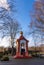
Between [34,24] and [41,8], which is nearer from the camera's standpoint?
[41,8]

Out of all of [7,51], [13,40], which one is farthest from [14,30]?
[7,51]

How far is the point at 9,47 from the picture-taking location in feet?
126

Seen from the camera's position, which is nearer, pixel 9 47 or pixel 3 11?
pixel 3 11

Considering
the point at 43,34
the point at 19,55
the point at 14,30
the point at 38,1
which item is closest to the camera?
the point at 38,1

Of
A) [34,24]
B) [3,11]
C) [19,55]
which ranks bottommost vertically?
[19,55]

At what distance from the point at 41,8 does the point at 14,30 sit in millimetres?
19129

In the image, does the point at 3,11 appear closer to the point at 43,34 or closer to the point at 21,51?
the point at 43,34

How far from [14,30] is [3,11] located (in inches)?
1020

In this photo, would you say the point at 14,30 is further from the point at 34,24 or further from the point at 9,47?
the point at 34,24

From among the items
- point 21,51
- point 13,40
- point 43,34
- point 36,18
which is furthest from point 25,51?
point 13,40

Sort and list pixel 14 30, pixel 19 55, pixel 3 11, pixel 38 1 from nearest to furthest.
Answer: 1. pixel 3 11
2. pixel 38 1
3. pixel 19 55
4. pixel 14 30

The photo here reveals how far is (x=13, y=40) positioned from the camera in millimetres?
38219

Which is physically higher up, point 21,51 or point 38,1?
point 38,1

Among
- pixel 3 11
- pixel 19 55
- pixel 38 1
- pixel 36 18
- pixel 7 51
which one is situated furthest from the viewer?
pixel 7 51
